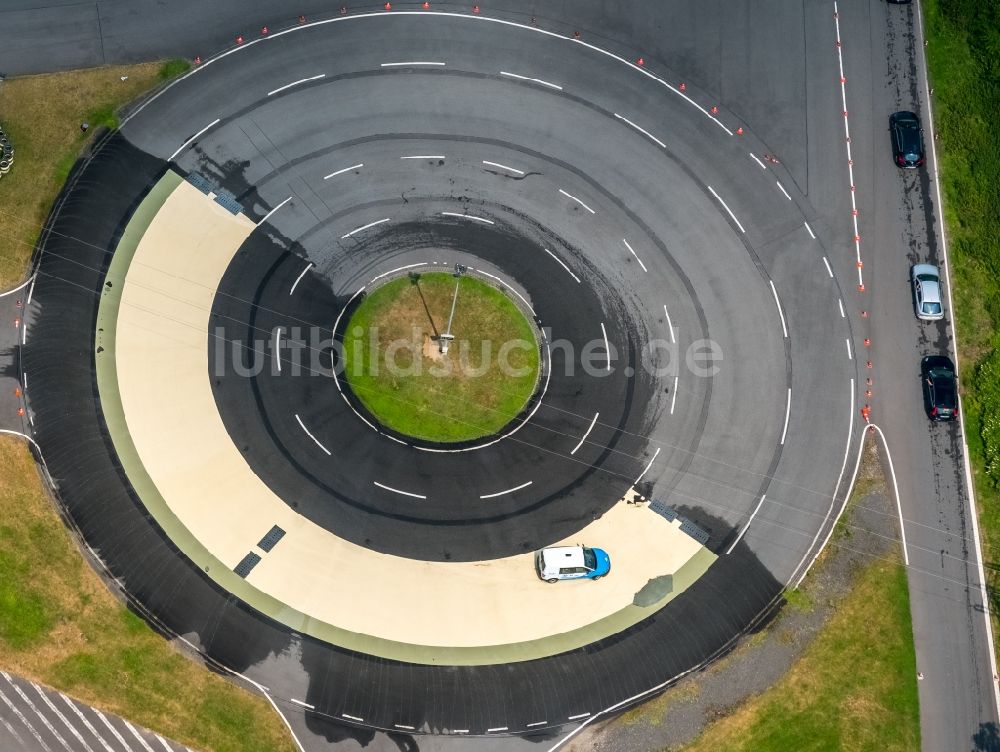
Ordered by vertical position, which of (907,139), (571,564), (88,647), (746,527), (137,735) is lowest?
(137,735)

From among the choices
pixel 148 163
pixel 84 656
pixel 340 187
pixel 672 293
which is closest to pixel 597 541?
pixel 672 293

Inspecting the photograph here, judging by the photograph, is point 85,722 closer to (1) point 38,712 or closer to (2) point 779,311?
(1) point 38,712

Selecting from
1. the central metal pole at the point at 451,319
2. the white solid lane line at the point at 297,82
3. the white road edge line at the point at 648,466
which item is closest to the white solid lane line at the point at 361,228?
the central metal pole at the point at 451,319

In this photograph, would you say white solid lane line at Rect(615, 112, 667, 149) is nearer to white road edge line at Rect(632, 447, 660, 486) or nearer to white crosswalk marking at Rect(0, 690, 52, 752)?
white road edge line at Rect(632, 447, 660, 486)

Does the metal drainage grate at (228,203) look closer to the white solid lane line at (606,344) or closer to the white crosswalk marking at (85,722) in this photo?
the white solid lane line at (606,344)

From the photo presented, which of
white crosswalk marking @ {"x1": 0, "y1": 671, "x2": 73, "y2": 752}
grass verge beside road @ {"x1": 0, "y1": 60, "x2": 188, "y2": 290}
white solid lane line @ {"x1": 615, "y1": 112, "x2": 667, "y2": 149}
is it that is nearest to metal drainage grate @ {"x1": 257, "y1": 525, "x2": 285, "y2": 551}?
white crosswalk marking @ {"x1": 0, "y1": 671, "x2": 73, "y2": 752}

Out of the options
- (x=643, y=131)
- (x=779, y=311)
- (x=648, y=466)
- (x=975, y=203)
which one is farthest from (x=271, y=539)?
(x=975, y=203)
